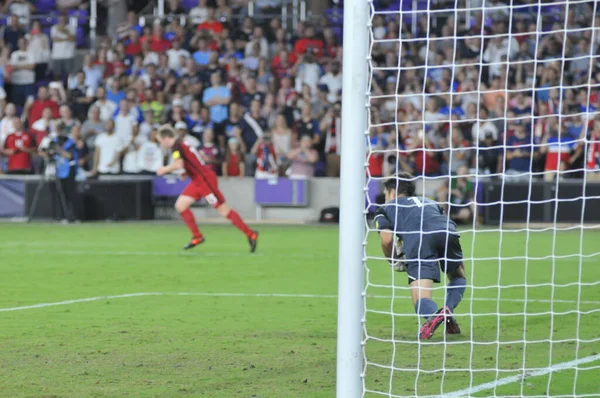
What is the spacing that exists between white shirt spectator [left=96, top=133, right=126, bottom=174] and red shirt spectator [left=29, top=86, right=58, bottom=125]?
1905mm

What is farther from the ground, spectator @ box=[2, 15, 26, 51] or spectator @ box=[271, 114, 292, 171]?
spectator @ box=[2, 15, 26, 51]

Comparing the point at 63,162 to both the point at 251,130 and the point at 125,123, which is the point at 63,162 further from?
the point at 251,130

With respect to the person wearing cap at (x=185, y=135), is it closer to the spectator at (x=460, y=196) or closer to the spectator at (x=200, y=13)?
the spectator at (x=200, y=13)

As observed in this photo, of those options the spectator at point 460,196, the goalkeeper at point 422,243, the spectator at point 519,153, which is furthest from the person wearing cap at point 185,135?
the goalkeeper at point 422,243

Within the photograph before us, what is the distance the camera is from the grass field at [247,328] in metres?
6.40

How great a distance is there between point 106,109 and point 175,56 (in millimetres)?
2288

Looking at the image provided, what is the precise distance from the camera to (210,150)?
24016 millimetres

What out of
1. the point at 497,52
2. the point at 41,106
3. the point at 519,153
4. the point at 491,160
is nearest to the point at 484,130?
the point at 519,153

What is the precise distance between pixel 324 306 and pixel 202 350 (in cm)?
282

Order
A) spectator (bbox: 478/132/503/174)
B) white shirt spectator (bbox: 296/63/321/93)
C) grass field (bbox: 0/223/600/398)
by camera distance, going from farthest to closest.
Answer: white shirt spectator (bbox: 296/63/321/93)
spectator (bbox: 478/132/503/174)
grass field (bbox: 0/223/600/398)

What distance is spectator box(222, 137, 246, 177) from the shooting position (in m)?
24.1

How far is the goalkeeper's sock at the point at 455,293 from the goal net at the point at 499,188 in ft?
0.89

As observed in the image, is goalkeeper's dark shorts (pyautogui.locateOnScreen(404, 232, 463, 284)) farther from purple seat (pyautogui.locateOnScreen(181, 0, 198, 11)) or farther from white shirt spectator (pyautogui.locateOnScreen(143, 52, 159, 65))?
purple seat (pyautogui.locateOnScreen(181, 0, 198, 11))

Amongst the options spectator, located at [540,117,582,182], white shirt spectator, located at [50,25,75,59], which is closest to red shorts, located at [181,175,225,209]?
spectator, located at [540,117,582,182]
